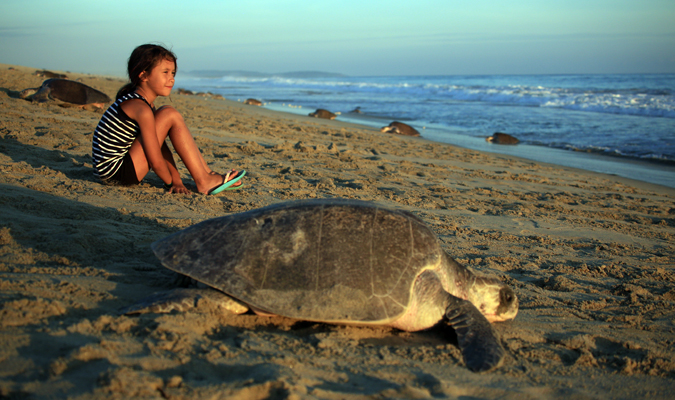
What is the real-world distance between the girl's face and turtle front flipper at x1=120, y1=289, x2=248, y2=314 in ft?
7.27

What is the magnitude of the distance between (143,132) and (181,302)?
215cm

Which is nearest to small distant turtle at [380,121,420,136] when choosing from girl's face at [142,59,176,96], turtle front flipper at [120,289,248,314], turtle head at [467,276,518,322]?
girl's face at [142,59,176,96]

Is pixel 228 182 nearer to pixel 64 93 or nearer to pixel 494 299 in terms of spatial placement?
pixel 494 299

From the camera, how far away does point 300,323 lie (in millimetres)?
2221

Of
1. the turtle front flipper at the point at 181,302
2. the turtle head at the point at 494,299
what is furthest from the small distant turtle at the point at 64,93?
the turtle head at the point at 494,299

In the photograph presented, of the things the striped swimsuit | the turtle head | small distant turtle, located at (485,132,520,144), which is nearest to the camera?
the turtle head

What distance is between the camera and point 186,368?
1.63 m

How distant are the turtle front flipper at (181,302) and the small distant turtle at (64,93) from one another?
27.1 feet

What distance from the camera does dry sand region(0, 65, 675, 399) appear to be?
160 centimetres

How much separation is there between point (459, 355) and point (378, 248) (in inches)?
25.9

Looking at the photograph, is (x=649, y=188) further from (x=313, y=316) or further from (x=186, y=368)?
(x=186, y=368)

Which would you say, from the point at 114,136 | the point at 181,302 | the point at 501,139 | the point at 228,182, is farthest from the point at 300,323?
the point at 501,139

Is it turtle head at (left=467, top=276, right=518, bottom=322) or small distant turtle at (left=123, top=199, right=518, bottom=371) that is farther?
turtle head at (left=467, top=276, right=518, bottom=322)

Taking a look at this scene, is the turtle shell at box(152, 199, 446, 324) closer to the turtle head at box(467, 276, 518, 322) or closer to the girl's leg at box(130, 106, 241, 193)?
the turtle head at box(467, 276, 518, 322)
